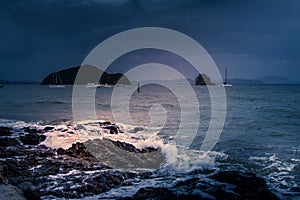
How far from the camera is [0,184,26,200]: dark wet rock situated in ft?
23.4

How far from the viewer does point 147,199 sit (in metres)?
8.20

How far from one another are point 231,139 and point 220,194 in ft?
40.4

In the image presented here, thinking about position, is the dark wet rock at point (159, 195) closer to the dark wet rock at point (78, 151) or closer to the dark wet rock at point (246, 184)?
the dark wet rock at point (246, 184)

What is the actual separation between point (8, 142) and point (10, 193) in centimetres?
893

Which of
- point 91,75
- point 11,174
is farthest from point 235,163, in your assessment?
point 91,75

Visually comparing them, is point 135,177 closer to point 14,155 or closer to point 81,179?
point 81,179

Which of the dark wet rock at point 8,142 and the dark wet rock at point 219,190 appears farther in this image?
the dark wet rock at point 8,142

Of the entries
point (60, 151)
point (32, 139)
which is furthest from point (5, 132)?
point (60, 151)

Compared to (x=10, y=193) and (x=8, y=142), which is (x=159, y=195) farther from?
(x=8, y=142)

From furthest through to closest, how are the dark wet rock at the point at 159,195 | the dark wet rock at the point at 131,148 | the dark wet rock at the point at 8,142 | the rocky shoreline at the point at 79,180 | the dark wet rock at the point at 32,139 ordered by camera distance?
the dark wet rock at the point at 32,139, the dark wet rock at the point at 8,142, the dark wet rock at the point at 131,148, the rocky shoreline at the point at 79,180, the dark wet rock at the point at 159,195

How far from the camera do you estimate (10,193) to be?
7344mm

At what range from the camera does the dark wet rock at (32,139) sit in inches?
636

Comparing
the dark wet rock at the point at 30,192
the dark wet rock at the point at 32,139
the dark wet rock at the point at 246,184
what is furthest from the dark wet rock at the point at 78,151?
the dark wet rock at the point at 246,184

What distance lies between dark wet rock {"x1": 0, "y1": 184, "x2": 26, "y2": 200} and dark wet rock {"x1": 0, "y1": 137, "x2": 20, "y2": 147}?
8159 mm
